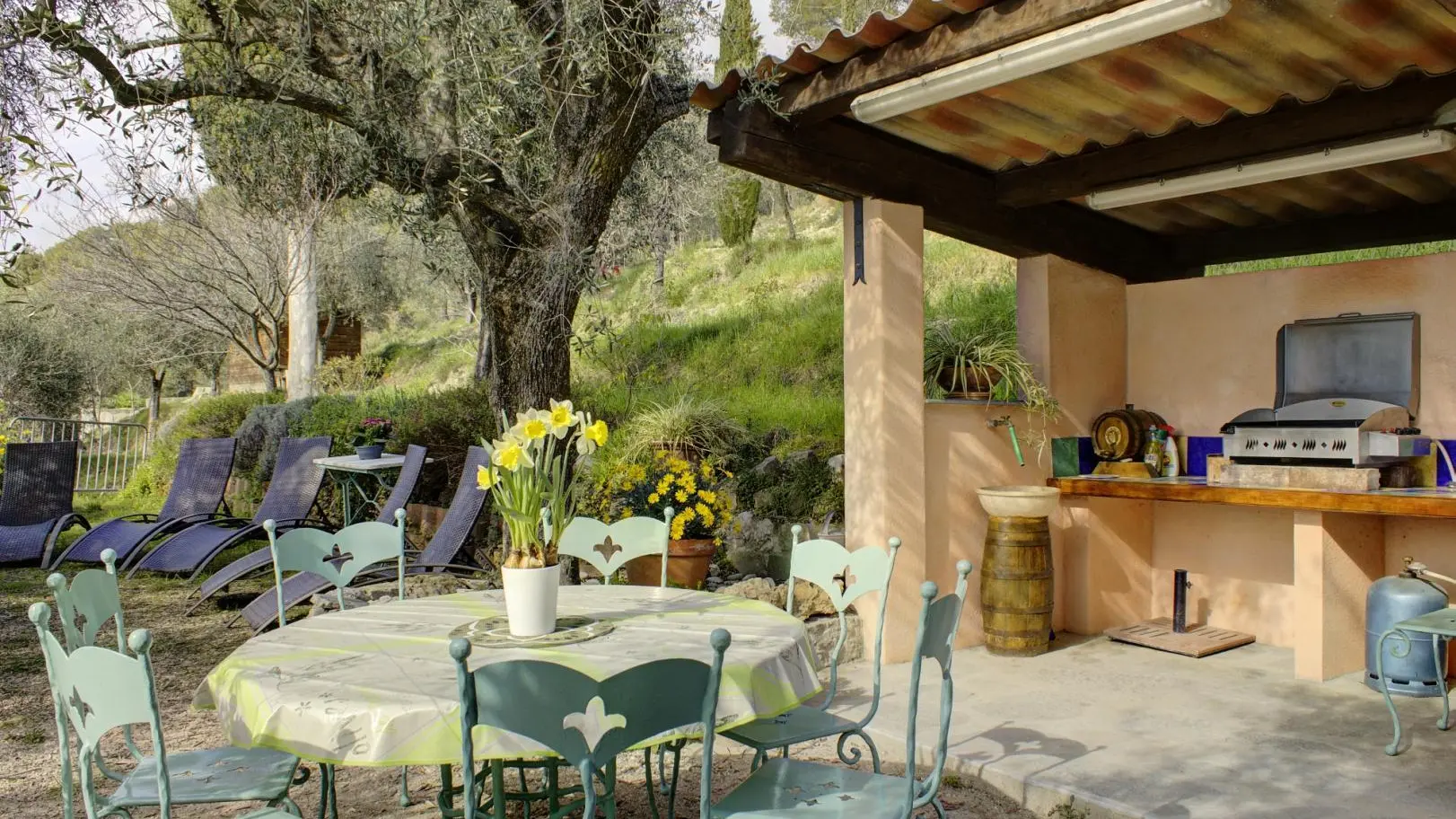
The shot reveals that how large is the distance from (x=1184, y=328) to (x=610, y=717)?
16.4ft

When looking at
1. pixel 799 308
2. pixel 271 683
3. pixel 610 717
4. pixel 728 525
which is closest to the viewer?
pixel 610 717

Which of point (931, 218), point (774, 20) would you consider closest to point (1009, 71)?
point (931, 218)

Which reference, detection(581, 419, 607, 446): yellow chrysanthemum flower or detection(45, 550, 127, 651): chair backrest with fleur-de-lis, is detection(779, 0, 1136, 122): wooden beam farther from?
detection(45, 550, 127, 651): chair backrest with fleur-de-lis

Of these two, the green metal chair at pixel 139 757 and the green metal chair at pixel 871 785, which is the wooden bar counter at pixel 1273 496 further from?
the green metal chair at pixel 139 757

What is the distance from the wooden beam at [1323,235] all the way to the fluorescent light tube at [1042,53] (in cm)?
292

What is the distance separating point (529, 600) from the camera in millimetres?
2395

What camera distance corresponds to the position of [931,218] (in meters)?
5.13

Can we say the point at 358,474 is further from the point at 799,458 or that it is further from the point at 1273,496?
the point at 1273,496

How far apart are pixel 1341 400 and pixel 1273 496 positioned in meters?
0.69

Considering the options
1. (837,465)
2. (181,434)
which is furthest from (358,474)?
(181,434)

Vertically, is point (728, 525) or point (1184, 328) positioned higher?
point (1184, 328)

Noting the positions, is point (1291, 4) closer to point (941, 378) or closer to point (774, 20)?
point (941, 378)

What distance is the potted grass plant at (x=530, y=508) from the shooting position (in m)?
2.41

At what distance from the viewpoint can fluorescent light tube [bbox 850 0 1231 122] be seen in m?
3.01
